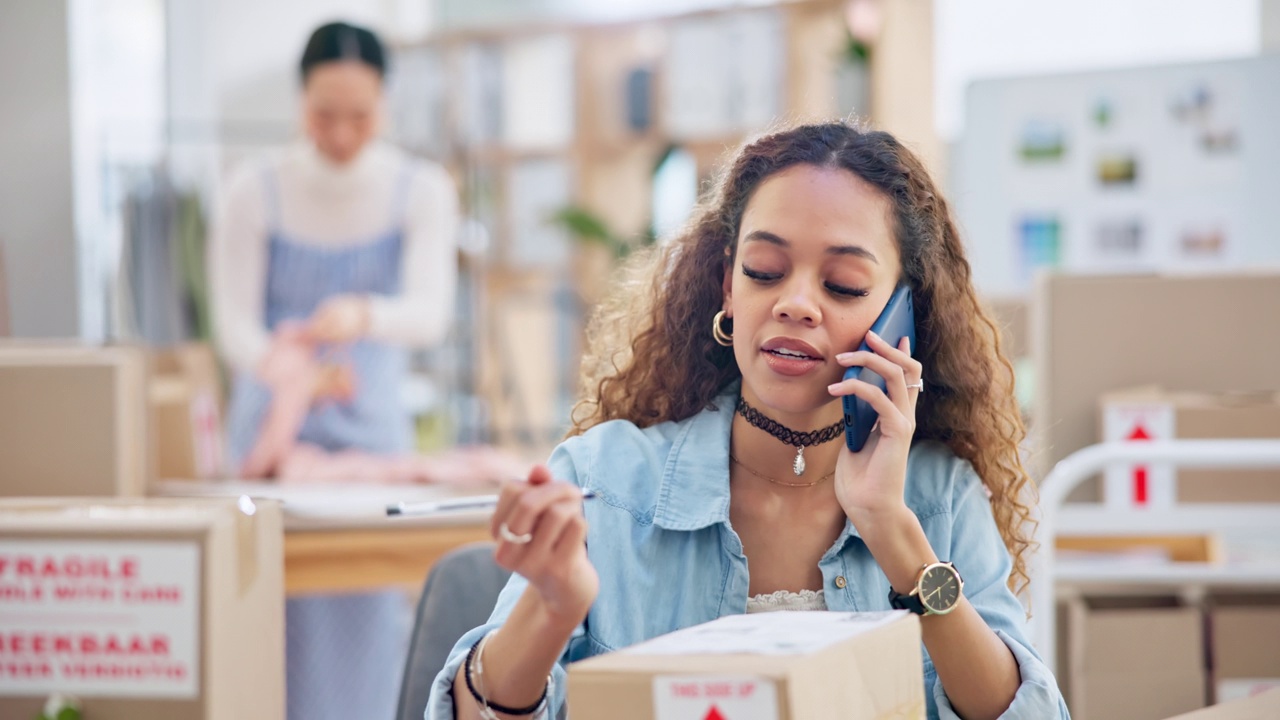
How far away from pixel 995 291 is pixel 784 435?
2.02 meters

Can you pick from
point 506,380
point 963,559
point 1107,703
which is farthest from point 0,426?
point 506,380

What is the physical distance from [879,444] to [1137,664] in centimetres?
75

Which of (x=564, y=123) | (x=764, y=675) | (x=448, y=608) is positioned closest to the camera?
(x=764, y=675)

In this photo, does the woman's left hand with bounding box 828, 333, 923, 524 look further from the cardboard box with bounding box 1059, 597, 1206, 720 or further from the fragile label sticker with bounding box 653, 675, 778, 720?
the cardboard box with bounding box 1059, 597, 1206, 720

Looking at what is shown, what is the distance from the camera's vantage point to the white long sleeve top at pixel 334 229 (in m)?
2.85

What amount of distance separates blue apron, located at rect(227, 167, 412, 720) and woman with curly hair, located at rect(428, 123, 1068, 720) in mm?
1550

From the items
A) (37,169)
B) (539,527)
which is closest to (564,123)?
(37,169)

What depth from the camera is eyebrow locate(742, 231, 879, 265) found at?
50.2 inches

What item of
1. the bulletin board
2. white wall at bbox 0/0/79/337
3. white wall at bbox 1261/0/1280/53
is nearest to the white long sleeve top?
white wall at bbox 0/0/79/337

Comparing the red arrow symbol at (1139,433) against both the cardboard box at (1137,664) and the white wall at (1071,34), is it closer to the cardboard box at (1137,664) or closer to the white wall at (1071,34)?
the cardboard box at (1137,664)

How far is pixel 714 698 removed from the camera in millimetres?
754

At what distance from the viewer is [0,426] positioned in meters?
1.41

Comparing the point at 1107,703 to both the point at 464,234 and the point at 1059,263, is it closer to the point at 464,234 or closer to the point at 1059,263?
the point at 1059,263

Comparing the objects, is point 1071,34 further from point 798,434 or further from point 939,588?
point 939,588
